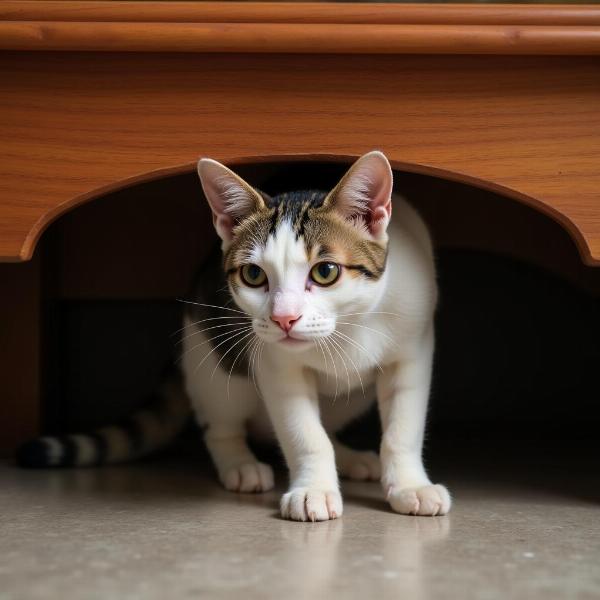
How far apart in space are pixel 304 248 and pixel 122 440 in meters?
0.78

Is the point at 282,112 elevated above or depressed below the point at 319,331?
above

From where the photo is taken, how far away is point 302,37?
1.48m

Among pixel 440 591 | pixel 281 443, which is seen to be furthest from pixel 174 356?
pixel 440 591

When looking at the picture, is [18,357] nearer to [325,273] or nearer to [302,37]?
[325,273]

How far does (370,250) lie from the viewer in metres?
1.54

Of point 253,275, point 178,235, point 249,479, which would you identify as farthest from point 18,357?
point 253,275

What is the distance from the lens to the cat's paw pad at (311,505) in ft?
4.80

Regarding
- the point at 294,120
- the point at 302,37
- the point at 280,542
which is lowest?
the point at 280,542

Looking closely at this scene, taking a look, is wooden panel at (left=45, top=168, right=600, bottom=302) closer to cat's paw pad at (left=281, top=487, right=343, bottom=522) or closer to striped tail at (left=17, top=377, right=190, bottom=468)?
striped tail at (left=17, top=377, right=190, bottom=468)

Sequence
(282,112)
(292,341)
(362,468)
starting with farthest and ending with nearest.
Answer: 1. (362,468)
2. (282,112)
3. (292,341)

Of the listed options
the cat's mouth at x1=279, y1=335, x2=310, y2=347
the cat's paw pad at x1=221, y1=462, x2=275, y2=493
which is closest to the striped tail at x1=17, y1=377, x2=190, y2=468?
the cat's paw pad at x1=221, y1=462, x2=275, y2=493

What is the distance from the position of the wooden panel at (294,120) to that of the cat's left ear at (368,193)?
0.08 metres

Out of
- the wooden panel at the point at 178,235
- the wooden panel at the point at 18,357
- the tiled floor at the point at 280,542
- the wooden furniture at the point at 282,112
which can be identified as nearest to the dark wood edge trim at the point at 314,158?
the wooden furniture at the point at 282,112

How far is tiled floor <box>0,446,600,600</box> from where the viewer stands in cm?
112
